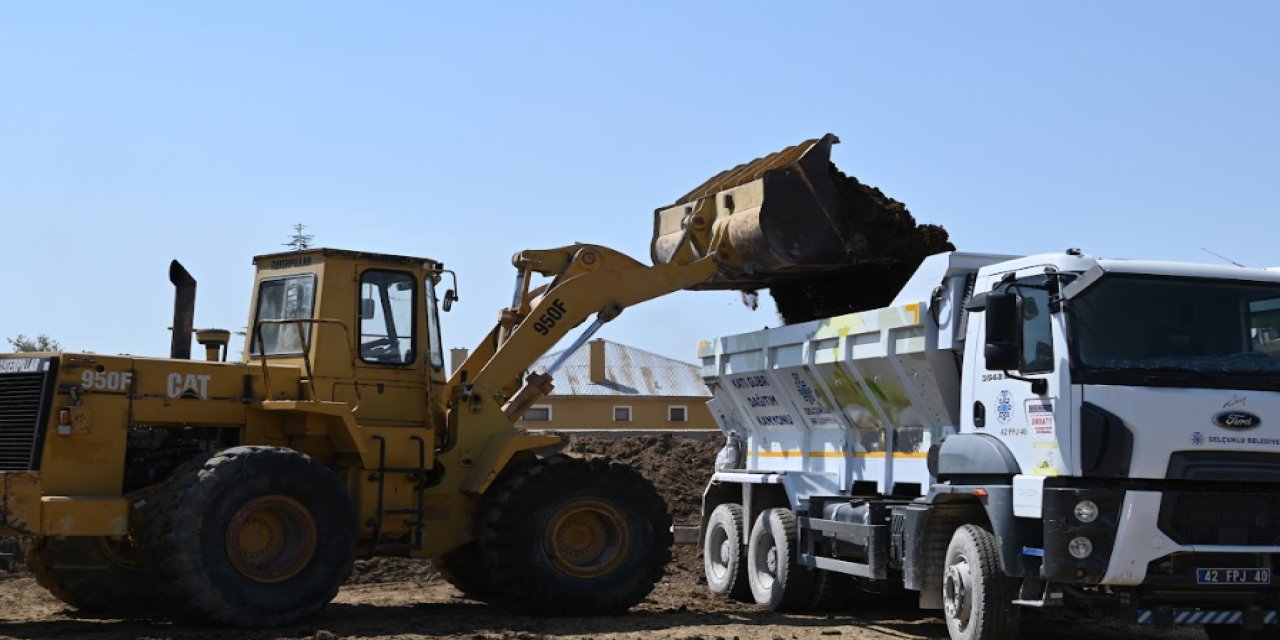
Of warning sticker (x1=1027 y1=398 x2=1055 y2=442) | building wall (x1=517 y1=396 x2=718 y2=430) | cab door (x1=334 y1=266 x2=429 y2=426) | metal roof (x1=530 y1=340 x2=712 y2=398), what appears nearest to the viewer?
warning sticker (x1=1027 y1=398 x2=1055 y2=442)

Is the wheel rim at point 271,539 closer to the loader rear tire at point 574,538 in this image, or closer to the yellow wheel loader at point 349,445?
the yellow wheel loader at point 349,445

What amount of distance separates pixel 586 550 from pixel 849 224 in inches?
149

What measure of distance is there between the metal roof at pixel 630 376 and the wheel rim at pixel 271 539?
3930cm

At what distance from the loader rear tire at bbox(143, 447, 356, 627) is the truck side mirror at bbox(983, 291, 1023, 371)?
5.23 m

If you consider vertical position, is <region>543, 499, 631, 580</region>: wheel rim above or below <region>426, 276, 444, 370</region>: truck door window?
below

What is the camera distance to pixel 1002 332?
33.7 feet

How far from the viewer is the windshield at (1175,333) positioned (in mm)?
9992

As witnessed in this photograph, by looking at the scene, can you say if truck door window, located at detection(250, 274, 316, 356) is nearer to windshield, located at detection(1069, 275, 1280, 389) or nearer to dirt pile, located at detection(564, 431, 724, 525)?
windshield, located at detection(1069, 275, 1280, 389)

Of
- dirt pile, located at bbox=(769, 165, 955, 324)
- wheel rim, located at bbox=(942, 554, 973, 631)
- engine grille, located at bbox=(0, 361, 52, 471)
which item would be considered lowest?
wheel rim, located at bbox=(942, 554, 973, 631)

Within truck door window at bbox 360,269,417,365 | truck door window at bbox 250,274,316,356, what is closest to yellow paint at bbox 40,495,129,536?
truck door window at bbox 250,274,316,356

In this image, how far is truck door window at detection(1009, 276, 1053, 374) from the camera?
33.5 ft

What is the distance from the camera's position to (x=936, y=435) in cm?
→ 1210

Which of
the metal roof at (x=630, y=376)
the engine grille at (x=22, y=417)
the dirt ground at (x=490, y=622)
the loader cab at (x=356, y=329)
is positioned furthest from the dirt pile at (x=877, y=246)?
the metal roof at (x=630, y=376)

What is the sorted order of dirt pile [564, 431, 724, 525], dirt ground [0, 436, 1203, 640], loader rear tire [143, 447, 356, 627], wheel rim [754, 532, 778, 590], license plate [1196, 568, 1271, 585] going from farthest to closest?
dirt pile [564, 431, 724, 525]
wheel rim [754, 532, 778, 590]
dirt ground [0, 436, 1203, 640]
loader rear tire [143, 447, 356, 627]
license plate [1196, 568, 1271, 585]
